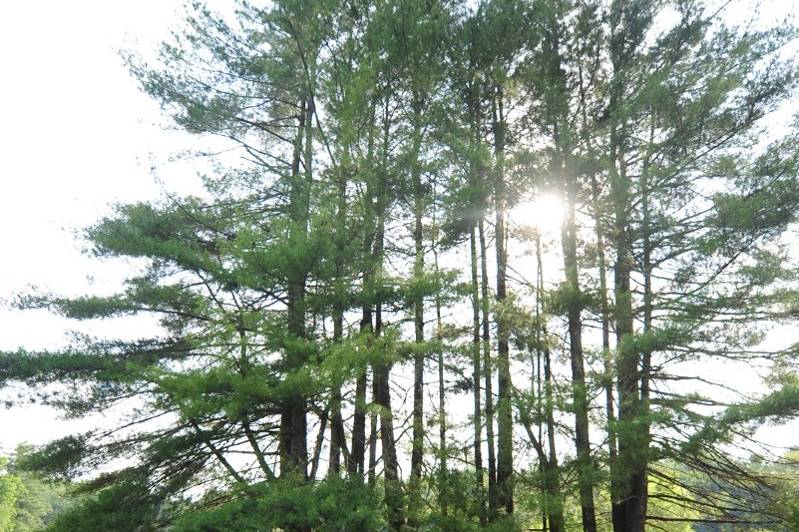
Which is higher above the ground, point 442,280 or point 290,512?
point 442,280

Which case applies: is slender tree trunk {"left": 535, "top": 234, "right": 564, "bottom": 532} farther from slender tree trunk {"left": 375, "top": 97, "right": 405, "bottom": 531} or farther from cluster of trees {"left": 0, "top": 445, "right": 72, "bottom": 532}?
cluster of trees {"left": 0, "top": 445, "right": 72, "bottom": 532}

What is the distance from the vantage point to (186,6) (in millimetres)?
8258

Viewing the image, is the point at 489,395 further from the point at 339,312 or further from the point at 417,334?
the point at 339,312

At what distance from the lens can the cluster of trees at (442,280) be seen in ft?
19.4

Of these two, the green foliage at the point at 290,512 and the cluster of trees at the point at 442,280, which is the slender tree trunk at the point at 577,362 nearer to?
the cluster of trees at the point at 442,280

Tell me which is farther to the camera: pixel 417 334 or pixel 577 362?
pixel 417 334

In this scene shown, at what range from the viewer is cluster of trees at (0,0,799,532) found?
5926 millimetres

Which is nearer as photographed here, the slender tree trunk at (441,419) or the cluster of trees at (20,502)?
the slender tree trunk at (441,419)

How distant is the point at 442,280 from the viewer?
6.57 metres

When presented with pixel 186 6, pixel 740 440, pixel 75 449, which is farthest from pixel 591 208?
pixel 75 449

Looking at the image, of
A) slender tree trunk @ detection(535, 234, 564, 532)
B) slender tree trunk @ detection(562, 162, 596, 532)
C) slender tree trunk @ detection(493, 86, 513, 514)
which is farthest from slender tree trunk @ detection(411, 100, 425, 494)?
slender tree trunk @ detection(562, 162, 596, 532)

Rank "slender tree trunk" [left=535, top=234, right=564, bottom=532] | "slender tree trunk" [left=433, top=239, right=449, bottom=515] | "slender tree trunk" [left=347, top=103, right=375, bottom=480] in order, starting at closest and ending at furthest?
"slender tree trunk" [left=535, top=234, right=564, bottom=532] → "slender tree trunk" [left=433, top=239, right=449, bottom=515] → "slender tree trunk" [left=347, top=103, right=375, bottom=480]

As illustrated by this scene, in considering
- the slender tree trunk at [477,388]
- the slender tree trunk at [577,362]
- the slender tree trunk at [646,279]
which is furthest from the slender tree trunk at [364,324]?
the slender tree trunk at [646,279]

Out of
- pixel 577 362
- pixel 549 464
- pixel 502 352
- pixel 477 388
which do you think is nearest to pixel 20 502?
pixel 477 388
